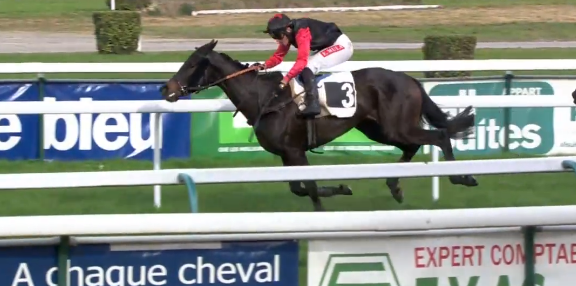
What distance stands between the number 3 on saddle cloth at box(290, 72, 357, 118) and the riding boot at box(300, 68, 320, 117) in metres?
0.05

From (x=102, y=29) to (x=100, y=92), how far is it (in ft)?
36.1

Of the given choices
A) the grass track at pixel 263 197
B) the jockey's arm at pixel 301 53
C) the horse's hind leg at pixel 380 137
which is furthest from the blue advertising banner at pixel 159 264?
the horse's hind leg at pixel 380 137

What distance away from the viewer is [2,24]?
1213 inches

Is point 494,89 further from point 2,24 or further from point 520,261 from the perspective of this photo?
point 2,24

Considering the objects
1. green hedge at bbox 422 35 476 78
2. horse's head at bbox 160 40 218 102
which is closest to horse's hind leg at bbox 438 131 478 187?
horse's head at bbox 160 40 218 102

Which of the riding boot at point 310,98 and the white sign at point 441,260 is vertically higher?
the riding boot at point 310,98

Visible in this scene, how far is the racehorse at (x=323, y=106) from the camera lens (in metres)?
7.05

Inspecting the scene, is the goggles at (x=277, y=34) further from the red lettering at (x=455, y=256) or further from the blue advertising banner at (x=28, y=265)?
the blue advertising banner at (x=28, y=265)

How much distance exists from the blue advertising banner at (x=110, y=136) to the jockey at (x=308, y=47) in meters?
2.02

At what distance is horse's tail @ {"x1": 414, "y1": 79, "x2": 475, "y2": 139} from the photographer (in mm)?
7574

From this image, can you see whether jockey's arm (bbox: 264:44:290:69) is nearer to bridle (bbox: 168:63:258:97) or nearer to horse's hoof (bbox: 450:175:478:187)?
bridle (bbox: 168:63:258:97)

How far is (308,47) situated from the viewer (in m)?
7.09

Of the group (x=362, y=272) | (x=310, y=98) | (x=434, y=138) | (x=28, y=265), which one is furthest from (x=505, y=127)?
(x=28, y=265)

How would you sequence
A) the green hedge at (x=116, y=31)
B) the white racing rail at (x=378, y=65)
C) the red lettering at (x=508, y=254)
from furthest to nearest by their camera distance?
the green hedge at (x=116, y=31) → the white racing rail at (x=378, y=65) → the red lettering at (x=508, y=254)
